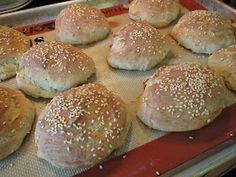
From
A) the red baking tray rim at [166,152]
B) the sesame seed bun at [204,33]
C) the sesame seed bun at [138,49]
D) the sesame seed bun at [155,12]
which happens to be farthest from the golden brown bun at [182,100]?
the sesame seed bun at [155,12]

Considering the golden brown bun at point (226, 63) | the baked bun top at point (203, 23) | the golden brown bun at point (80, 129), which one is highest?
the baked bun top at point (203, 23)

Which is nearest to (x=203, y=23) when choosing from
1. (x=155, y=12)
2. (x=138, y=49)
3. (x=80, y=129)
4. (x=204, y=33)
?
(x=204, y=33)

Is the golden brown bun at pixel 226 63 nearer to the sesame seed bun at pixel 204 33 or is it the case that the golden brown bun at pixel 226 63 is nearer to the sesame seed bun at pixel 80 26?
the sesame seed bun at pixel 204 33

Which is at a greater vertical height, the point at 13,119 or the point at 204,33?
the point at 204,33

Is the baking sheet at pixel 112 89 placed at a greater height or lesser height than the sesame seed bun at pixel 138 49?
lesser

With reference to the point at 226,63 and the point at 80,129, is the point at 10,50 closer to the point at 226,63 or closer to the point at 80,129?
the point at 80,129

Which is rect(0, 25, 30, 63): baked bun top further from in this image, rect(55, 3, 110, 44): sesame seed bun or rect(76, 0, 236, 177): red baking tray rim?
rect(76, 0, 236, 177): red baking tray rim
